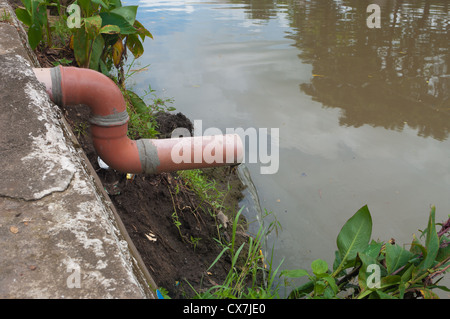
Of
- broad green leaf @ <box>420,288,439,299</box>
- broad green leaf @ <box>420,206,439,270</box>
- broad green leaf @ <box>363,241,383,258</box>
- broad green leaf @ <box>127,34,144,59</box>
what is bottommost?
broad green leaf @ <box>420,288,439,299</box>

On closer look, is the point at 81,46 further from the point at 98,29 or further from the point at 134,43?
the point at 134,43

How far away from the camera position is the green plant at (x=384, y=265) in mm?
1592

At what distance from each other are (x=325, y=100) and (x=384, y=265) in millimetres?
3049

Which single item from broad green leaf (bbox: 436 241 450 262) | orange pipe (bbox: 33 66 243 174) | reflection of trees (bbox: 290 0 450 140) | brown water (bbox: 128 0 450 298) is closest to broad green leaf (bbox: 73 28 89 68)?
orange pipe (bbox: 33 66 243 174)

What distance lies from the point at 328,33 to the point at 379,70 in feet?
5.73

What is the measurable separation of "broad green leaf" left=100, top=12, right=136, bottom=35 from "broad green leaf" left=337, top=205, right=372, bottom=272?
191 cm

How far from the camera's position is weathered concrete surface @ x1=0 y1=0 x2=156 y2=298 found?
1.12 metres

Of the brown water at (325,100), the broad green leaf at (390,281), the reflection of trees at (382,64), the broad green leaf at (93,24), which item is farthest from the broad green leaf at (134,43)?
the broad green leaf at (390,281)

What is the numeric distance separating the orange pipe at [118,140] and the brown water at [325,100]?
104 centimetres

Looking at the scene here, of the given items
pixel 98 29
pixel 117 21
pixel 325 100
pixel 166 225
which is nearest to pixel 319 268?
pixel 166 225

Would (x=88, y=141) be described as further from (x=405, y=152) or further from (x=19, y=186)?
(x=405, y=152)

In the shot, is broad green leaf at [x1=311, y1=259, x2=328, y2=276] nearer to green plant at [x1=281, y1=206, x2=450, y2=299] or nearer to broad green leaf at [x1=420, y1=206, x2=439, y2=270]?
green plant at [x1=281, y1=206, x2=450, y2=299]

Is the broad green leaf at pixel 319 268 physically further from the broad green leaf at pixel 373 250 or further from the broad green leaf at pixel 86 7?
the broad green leaf at pixel 86 7
